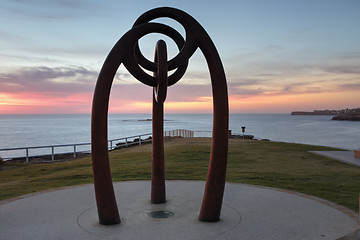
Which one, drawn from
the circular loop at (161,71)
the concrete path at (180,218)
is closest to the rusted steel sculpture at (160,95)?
the circular loop at (161,71)

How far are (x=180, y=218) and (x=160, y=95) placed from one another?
2528 millimetres

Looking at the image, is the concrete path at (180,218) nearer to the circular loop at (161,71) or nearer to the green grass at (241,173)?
the green grass at (241,173)

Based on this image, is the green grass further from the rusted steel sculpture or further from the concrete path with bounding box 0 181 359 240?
the rusted steel sculpture

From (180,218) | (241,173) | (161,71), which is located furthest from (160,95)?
(241,173)

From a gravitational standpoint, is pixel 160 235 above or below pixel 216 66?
below

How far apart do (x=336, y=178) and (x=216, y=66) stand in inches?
302

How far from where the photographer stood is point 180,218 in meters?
6.40

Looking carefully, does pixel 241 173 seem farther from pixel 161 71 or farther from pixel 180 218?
pixel 161 71

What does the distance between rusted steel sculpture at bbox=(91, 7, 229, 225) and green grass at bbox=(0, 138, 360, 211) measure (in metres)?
3.47

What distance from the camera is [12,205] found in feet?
24.6

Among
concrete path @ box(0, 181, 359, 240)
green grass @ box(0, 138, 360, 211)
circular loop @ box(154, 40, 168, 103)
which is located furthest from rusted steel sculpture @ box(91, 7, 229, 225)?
green grass @ box(0, 138, 360, 211)

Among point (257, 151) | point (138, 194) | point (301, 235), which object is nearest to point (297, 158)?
point (257, 151)

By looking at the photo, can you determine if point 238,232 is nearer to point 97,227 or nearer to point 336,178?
point 97,227

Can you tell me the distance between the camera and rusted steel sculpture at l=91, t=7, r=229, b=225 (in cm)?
609
